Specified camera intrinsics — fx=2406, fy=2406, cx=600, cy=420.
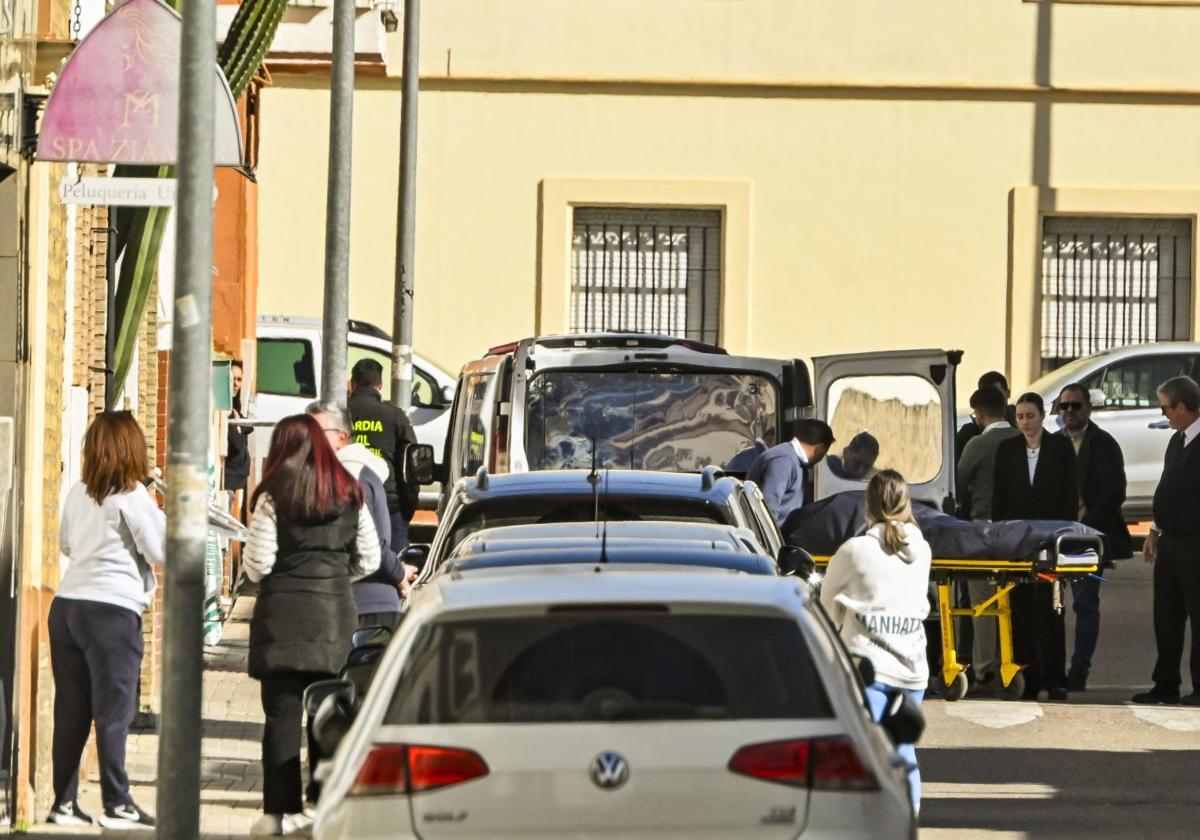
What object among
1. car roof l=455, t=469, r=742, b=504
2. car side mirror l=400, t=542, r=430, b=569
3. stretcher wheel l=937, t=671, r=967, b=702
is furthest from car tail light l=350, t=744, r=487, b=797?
stretcher wheel l=937, t=671, r=967, b=702

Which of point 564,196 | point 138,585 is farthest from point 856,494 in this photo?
point 564,196

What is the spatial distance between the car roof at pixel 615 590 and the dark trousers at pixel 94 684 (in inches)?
139

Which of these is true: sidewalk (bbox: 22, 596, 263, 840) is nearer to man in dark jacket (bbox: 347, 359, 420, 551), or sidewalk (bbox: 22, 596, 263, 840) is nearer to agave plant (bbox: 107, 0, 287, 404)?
man in dark jacket (bbox: 347, 359, 420, 551)

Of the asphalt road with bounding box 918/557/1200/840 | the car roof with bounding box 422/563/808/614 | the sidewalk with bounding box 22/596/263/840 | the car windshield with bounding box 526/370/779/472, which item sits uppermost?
the car windshield with bounding box 526/370/779/472

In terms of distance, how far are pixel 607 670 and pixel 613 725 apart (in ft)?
0.61

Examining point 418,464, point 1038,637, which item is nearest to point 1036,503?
point 1038,637

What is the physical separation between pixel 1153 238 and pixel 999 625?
1248 cm

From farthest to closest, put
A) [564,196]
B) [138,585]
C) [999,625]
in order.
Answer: [564,196]
[999,625]
[138,585]

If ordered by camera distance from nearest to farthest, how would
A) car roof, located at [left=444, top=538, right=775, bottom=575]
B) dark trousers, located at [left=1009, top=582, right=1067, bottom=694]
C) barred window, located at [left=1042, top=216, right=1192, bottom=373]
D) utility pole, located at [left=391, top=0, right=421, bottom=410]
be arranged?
car roof, located at [left=444, top=538, right=775, bottom=575] → dark trousers, located at [left=1009, top=582, right=1067, bottom=694] → utility pole, located at [left=391, top=0, right=421, bottom=410] → barred window, located at [left=1042, top=216, right=1192, bottom=373]

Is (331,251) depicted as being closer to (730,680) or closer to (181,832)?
(181,832)

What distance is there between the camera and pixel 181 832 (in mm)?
7113

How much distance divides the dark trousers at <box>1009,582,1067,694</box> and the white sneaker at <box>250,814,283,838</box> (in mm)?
5745

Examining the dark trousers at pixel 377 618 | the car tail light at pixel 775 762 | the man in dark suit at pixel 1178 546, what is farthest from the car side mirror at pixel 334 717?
the man in dark suit at pixel 1178 546

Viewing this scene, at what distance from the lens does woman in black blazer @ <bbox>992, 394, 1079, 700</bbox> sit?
13.7 metres
